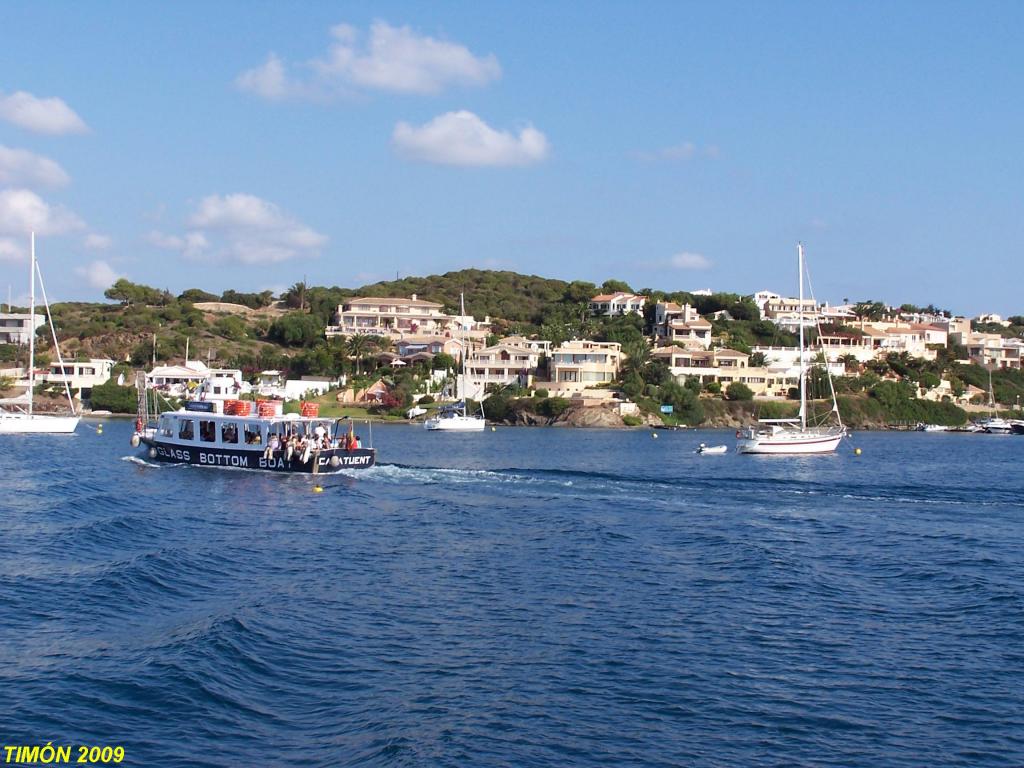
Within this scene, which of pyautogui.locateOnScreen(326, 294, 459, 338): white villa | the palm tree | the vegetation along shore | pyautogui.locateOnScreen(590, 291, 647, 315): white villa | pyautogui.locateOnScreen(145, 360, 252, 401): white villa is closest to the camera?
pyautogui.locateOnScreen(145, 360, 252, 401): white villa

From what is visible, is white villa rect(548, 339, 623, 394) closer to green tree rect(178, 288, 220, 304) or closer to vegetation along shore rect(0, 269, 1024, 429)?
vegetation along shore rect(0, 269, 1024, 429)

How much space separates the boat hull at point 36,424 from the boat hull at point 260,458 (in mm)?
29789

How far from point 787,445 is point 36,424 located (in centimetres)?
5570

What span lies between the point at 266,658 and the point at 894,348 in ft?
460

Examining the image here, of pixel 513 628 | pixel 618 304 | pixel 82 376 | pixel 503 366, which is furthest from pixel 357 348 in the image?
pixel 513 628

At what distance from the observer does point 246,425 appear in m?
52.2

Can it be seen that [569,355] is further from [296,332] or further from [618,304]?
[618,304]

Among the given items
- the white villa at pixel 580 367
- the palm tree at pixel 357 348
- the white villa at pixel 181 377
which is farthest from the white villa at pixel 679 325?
the white villa at pixel 181 377

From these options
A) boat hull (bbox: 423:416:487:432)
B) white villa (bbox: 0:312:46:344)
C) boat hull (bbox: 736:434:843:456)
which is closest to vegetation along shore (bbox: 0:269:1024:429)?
white villa (bbox: 0:312:46:344)

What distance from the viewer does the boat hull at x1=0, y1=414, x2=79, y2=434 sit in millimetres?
79688

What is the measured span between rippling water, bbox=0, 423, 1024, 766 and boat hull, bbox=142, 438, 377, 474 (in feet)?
19.6

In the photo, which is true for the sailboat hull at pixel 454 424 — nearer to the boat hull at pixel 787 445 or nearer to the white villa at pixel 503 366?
the white villa at pixel 503 366

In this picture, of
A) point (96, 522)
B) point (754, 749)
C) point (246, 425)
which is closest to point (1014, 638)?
point (754, 749)

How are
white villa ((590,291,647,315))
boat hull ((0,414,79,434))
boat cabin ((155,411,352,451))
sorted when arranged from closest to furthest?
1. boat cabin ((155,411,352,451))
2. boat hull ((0,414,79,434))
3. white villa ((590,291,647,315))
